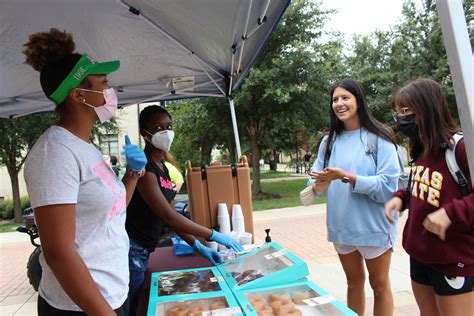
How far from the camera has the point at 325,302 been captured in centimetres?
159

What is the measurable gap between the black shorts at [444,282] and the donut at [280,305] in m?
0.85

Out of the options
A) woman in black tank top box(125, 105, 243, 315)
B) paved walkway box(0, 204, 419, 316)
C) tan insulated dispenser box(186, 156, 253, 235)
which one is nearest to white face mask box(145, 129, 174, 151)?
woman in black tank top box(125, 105, 243, 315)

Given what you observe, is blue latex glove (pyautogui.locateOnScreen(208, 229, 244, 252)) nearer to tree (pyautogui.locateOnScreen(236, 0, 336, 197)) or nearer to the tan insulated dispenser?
the tan insulated dispenser

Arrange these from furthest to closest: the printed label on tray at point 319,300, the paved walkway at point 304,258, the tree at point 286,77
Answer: the tree at point 286,77 → the paved walkway at point 304,258 → the printed label on tray at point 319,300

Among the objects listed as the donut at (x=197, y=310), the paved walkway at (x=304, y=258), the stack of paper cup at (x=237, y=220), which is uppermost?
the stack of paper cup at (x=237, y=220)

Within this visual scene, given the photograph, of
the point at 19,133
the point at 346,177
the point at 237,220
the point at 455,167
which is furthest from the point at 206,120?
the point at 455,167

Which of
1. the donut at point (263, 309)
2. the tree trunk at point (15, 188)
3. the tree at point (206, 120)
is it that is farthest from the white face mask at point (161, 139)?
the tree trunk at point (15, 188)

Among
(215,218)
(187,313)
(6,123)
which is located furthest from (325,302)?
(6,123)

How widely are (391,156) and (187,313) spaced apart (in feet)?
5.53

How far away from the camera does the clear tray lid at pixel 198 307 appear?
1.55m

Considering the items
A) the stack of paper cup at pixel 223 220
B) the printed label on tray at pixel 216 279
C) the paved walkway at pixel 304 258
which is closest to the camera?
the printed label on tray at pixel 216 279

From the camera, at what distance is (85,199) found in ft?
4.28

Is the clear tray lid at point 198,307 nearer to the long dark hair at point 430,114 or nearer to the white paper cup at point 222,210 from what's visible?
the white paper cup at point 222,210

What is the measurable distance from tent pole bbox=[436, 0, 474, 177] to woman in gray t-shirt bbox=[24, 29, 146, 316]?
1.23 meters
